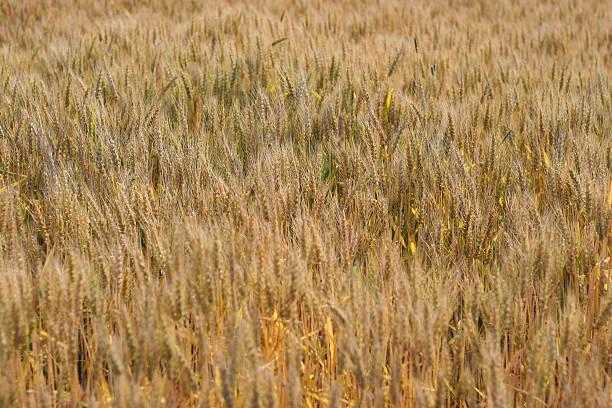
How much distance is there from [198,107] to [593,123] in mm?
1730

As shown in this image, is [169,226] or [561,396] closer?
[561,396]

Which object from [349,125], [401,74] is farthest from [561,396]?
[401,74]

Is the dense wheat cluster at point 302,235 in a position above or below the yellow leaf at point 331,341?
above

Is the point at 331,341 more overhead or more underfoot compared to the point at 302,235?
more underfoot

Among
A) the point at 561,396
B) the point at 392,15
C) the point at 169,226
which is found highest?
the point at 392,15

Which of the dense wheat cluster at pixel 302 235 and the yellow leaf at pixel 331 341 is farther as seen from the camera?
the yellow leaf at pixel 331 341

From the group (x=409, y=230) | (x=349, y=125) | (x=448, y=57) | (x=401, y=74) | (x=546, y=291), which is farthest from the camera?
(x=448, y=57)

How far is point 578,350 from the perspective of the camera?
3.14 ft

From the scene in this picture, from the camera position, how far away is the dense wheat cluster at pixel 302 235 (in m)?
0.94

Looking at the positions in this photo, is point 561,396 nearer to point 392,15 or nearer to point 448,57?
point 448,57

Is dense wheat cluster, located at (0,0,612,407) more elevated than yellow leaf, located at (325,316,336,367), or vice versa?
dense wheat cluster, located at (0,0,612,407)

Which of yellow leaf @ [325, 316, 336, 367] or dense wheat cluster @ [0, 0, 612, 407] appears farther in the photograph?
yellow leaf @ [325, 316, 336, 367]

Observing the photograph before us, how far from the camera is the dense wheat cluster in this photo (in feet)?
3.08

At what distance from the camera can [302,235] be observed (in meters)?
1.17
